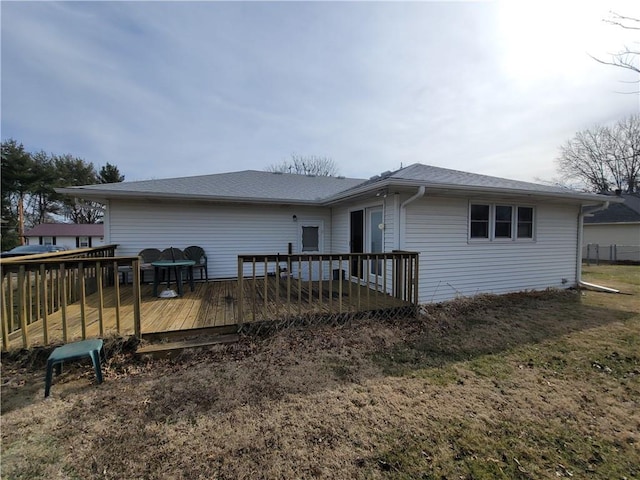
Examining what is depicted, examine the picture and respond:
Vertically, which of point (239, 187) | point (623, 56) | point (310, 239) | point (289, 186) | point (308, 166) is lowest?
point (310, 239)

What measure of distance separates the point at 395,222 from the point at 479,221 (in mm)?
2356

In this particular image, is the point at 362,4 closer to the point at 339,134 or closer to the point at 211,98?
the point at 211,98

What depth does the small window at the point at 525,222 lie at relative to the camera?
285 inches

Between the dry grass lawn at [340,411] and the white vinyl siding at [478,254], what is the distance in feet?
6.97

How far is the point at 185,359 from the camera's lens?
11.7 feet

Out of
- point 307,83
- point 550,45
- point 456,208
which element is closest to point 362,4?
point 307,83

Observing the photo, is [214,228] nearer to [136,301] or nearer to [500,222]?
[136,301]

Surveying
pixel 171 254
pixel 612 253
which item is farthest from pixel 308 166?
pixel 612 253

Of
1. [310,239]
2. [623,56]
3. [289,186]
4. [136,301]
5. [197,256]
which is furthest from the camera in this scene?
[289,186]

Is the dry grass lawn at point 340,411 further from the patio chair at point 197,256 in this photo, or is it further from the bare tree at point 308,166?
the bare tree at point 308,166

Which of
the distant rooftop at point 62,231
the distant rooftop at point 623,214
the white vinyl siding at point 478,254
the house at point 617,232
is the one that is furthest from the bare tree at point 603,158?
the distant rooftop at point 62,231

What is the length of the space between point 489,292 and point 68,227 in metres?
35.8

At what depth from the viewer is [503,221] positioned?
7.02m

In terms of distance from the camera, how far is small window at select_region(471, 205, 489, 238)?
6656 mm
